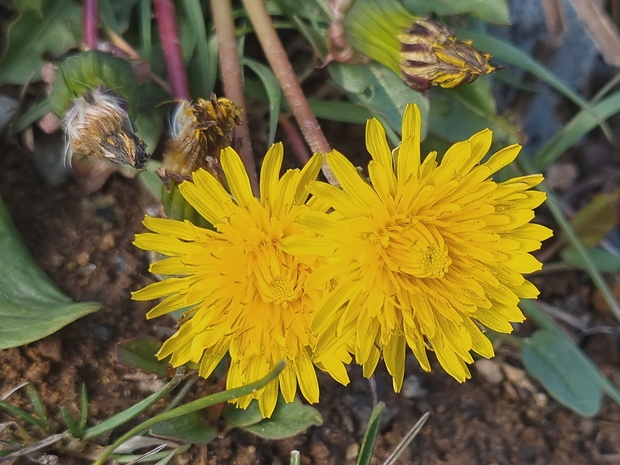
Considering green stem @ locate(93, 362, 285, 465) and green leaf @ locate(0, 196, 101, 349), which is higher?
green stem @ locate(93, 362, 285, 465)

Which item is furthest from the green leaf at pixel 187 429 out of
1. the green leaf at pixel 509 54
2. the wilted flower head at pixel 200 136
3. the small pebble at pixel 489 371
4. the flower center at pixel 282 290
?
the green leaf at pixel 509 54

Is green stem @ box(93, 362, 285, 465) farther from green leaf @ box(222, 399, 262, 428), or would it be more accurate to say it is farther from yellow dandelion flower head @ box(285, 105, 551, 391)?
green leaf @ box(222, 399, 262, 428)

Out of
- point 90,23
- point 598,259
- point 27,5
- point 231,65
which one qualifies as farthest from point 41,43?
point 598,259

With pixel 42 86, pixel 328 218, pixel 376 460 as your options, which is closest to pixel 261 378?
pixel 328 218

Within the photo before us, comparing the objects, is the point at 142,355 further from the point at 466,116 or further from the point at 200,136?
the point at 466,116

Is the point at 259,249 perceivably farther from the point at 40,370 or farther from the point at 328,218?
the point at 40,370

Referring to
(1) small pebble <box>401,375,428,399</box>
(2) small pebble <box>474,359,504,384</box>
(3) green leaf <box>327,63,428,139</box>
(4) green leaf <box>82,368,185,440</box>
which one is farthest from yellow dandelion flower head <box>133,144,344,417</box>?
(2) small pebble <box>474,359,504,384</box>

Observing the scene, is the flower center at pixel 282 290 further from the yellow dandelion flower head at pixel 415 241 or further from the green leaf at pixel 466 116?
the green leaf at pixel 466 116
